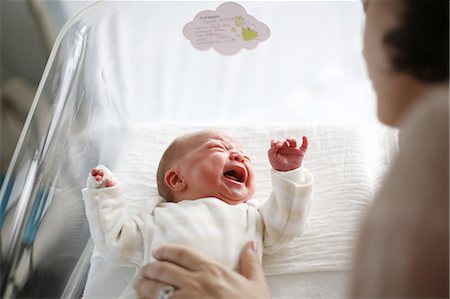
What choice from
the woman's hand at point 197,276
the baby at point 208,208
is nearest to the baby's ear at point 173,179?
the baby at point 208,208

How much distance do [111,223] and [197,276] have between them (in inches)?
11.9

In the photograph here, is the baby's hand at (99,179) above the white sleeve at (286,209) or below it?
above

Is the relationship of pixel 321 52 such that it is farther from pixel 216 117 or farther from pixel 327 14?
pixel 216 117

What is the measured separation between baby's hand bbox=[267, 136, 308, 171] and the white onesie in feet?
0.05

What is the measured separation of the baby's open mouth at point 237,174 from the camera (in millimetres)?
1247

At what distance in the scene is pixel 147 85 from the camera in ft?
5.42

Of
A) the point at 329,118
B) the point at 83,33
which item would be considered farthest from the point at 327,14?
the point at 83,33

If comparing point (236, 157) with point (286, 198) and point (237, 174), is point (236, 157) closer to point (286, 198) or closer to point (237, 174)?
A: point (237, 174)

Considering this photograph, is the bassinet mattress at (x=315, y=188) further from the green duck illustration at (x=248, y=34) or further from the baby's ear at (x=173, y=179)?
the green duck illustration at (x=248, y=34)

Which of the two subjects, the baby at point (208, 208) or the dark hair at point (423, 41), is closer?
the dark hair at point (423, 41)

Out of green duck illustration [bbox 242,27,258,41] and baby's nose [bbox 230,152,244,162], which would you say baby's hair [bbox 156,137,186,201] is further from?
green duck illustration [bbox 242,27,258,41]

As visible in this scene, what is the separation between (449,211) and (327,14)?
3.57ft

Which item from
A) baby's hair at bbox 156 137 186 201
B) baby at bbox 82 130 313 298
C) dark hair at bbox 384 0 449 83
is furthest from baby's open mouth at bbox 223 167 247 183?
dark hair at bbox 384 0 449 83

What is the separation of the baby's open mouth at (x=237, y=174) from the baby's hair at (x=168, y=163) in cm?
10
